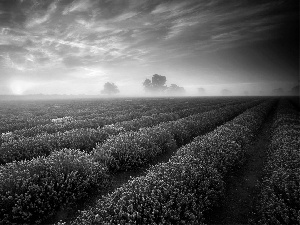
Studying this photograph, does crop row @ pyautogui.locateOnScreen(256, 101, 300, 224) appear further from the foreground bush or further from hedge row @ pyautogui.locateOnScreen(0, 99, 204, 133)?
hedge row @ pyautogui.locateOnScreen(0, 99, 204, 133)

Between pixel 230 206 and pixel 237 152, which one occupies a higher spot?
pixel 237 152

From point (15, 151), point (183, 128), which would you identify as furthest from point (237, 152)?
point (15, 151)

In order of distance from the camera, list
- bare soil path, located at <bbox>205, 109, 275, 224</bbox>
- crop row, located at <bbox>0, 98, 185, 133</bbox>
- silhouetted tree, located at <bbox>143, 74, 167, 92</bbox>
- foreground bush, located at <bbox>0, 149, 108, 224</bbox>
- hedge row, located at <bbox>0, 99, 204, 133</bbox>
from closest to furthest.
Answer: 1. foreground bush, located at <bbox>0, 149, 108, 224</bbox>
2. bare soil path, located at <bbox>205, 109, 275, 224</bbox>
3. crop row, located at <bbox>0, 98, 185, 133</bbox>
4. hedge row, located at <bbox>0, 99, 204, 133</bbox>
5. silhouetted tree, located at <bbox>143, 74, 167, 92</bbox>

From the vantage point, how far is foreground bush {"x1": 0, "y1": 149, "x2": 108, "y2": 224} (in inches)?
153

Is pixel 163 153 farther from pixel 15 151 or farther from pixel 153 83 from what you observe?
pixel 153 83

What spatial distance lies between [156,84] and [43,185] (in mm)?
139214

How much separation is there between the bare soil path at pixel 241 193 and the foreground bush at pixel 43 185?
316 cm

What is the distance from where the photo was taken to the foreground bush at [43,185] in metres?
3.90

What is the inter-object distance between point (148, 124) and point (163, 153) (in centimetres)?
529

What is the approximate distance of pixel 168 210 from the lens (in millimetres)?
3377

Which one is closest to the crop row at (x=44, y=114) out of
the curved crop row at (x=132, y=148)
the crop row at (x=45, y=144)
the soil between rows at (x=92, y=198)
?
the crop row at (x=45, y=144)

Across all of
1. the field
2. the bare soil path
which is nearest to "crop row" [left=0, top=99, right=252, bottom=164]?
the field

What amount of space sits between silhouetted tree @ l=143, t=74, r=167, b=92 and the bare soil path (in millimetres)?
134050

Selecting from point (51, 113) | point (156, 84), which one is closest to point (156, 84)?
point (156, 84)
